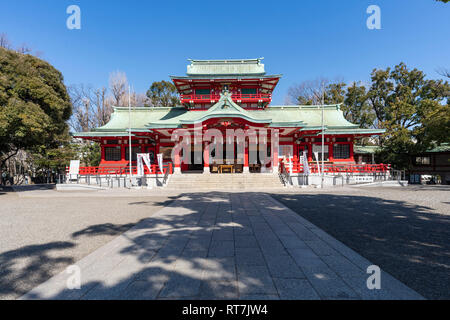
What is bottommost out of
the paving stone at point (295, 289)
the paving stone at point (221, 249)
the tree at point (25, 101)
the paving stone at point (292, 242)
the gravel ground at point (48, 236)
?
the gravel ground at point (48, 236)

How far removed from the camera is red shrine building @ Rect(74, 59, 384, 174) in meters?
16.4

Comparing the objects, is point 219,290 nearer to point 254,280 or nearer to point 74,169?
point 254,280

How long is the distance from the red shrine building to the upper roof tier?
181cm

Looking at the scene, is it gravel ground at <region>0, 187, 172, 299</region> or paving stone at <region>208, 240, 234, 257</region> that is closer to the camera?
gravel ground at <region>0, 187, 172, 299</region>

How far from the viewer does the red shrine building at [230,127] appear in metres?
16.4

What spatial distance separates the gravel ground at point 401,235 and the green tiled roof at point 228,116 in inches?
388

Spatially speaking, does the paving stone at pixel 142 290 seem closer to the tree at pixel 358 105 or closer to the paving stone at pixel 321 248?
the paving stone at pixel 321 248

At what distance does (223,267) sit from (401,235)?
4441 millimetres

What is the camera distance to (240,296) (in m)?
2.45

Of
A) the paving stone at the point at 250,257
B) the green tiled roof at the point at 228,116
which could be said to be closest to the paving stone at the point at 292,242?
the paving stone at the point at 250,257

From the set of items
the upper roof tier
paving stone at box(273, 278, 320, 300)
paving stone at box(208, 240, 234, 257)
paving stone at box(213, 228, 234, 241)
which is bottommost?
Answer: paving stone at box(213, 228, 234, 241)

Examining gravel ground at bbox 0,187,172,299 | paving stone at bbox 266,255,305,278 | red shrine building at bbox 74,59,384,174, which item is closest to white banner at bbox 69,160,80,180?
red shrine building at bbox 74,59,384,174

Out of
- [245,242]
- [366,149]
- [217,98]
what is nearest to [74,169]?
[217,98]

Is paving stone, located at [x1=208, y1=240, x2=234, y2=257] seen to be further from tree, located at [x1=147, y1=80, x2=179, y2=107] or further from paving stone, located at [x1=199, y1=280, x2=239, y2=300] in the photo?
tree, located at [x1=147, y1=80, x2=179, y2=107]
